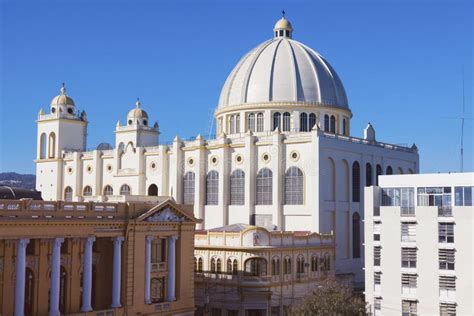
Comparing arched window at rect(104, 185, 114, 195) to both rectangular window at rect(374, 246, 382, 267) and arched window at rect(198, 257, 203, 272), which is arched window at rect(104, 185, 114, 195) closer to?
arched window at rect(198, 257, 203, 272)

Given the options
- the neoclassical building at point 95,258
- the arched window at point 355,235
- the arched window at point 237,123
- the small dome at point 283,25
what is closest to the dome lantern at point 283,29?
the small dome at point 283,25

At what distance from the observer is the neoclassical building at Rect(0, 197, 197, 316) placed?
A: 1505 inches

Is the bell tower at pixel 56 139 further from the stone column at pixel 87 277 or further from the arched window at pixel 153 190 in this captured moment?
the stone column at pixel 87 277

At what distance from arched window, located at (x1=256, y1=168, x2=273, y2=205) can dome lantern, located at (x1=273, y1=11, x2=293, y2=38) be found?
20.5m

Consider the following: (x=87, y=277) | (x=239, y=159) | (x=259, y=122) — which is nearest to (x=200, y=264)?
(x=239, y=159)

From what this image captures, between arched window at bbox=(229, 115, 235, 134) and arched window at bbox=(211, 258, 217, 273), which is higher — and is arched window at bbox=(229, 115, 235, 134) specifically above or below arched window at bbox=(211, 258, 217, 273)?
above

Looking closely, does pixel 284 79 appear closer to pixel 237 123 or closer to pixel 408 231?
pixel 237 123

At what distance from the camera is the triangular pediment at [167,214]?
45.3m

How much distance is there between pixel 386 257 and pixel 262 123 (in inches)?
1245

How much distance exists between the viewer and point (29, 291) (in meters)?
39.8

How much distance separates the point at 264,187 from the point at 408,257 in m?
26.1

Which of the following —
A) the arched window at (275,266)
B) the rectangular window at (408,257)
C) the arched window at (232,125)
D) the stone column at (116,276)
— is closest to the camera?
the rectangular window at (408,257)

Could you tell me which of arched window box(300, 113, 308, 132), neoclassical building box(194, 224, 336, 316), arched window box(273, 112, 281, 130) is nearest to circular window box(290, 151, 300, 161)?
arched window box(300, 113, 308, 132)

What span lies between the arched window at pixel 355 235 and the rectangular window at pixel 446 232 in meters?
26.1
